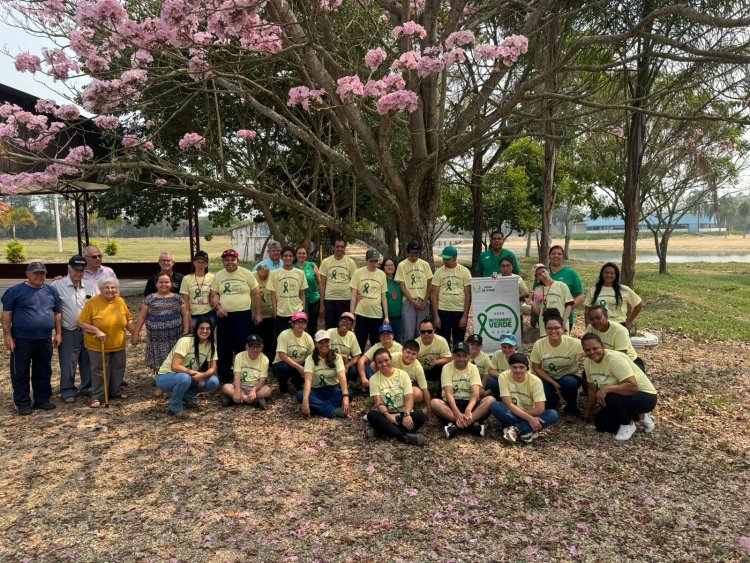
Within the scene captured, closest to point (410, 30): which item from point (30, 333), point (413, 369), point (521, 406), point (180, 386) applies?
point (413, 369)

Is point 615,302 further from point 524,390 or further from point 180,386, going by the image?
point 180,386

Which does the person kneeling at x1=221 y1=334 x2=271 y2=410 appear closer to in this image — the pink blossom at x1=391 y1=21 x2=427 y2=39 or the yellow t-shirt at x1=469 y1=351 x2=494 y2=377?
the yellow t-shirt at x1=469 y1=351 x2=494 y2=377

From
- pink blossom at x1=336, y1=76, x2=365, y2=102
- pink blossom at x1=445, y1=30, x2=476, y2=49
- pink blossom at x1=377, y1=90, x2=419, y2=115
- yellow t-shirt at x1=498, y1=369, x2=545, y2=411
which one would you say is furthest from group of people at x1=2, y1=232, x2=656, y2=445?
pink blossom at x1=445, y1=30, x2=476, y2=49

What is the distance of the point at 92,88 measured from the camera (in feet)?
21.2

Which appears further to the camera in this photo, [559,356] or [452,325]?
[452,325]

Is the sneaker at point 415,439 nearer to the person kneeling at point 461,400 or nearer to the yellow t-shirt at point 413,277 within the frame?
the person kneeling at point 461,400

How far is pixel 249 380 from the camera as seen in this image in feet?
20.2

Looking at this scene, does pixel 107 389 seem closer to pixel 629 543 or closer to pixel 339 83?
pixel 339 83

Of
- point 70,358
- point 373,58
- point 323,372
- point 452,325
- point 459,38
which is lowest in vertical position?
point 323,372

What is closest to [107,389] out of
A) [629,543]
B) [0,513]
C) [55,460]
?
[55,460]

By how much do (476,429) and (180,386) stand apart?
306cm

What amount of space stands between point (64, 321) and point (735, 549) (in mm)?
6510

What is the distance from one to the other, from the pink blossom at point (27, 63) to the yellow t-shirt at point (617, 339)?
740cm

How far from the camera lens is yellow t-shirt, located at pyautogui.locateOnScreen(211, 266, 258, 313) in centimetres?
644
